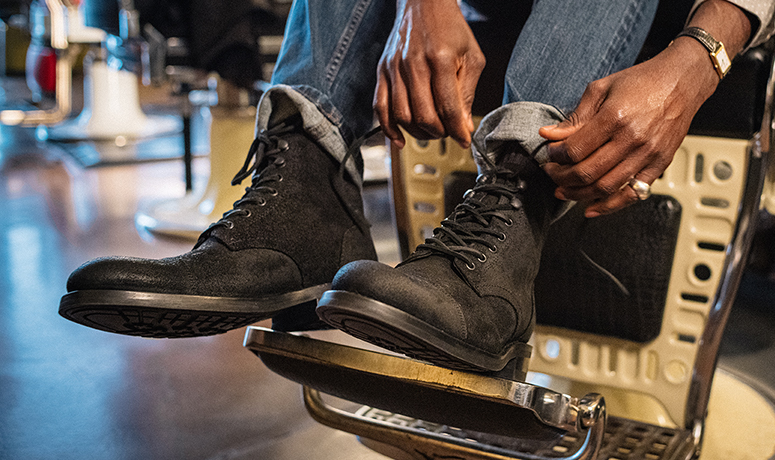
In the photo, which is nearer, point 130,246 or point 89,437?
point 89,437

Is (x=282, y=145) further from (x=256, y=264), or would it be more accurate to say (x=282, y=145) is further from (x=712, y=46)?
(x=712, y=46)

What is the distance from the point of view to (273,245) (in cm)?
68

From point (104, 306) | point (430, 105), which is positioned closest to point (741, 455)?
point (430, 105)

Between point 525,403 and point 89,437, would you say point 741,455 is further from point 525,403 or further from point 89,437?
point 89,437

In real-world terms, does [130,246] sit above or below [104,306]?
below

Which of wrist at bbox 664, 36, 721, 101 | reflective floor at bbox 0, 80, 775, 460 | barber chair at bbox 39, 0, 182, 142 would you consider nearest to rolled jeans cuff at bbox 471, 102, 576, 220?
wrist at bbox 664, 36, 721, 101

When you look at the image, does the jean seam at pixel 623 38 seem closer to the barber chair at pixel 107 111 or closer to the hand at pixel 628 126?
the hand at pixel 628 126

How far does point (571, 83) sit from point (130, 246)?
1507mm

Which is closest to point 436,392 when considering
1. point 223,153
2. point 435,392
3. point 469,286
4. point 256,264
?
point 435,392

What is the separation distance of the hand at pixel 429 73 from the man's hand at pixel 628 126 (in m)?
0.10

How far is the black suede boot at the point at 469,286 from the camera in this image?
0.55 metres

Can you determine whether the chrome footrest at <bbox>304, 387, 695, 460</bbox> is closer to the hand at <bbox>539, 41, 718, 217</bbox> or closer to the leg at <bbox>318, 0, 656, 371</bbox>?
the leg at <bbox>318, 0, 656, 371</bbox>

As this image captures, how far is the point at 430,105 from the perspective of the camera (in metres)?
0.67

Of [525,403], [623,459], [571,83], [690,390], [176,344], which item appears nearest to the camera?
[525,403]
